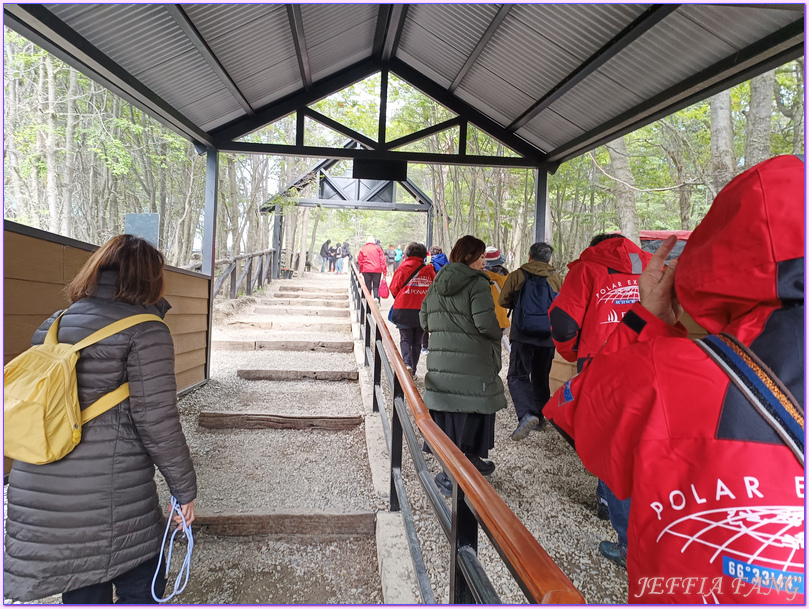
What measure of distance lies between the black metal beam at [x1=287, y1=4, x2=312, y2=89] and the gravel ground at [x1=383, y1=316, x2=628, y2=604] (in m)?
3.76

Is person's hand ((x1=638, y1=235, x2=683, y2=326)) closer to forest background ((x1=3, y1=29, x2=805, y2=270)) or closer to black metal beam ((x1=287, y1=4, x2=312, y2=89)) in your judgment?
black metal beam ((x1=287, y1=4, x2=312, y2=89))

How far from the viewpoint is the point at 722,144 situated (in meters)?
5.82

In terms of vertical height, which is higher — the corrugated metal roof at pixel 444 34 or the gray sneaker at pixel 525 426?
the corrugated metal roof at pixel 444 34

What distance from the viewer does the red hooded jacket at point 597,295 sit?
108 inches

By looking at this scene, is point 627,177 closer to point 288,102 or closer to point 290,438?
point 288,102

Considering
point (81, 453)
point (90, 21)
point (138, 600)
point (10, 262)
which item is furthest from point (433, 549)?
point (90, 21)

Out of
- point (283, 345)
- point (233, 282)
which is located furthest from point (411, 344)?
point (233, 282)

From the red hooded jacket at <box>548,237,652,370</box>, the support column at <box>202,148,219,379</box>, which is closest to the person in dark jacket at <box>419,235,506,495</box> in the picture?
the red hooded jacket at <box>548,237,652,370</box>

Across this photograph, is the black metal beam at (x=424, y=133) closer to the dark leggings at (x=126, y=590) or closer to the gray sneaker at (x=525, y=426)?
the gray sneaker at (x=525, y=426)

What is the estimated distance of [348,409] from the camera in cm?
459

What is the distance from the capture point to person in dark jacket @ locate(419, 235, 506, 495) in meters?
3.19

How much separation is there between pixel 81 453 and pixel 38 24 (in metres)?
2.56

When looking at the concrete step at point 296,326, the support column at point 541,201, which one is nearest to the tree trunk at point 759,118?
the support column at point 541,201

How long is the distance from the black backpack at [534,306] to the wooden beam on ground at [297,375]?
2.21 m
